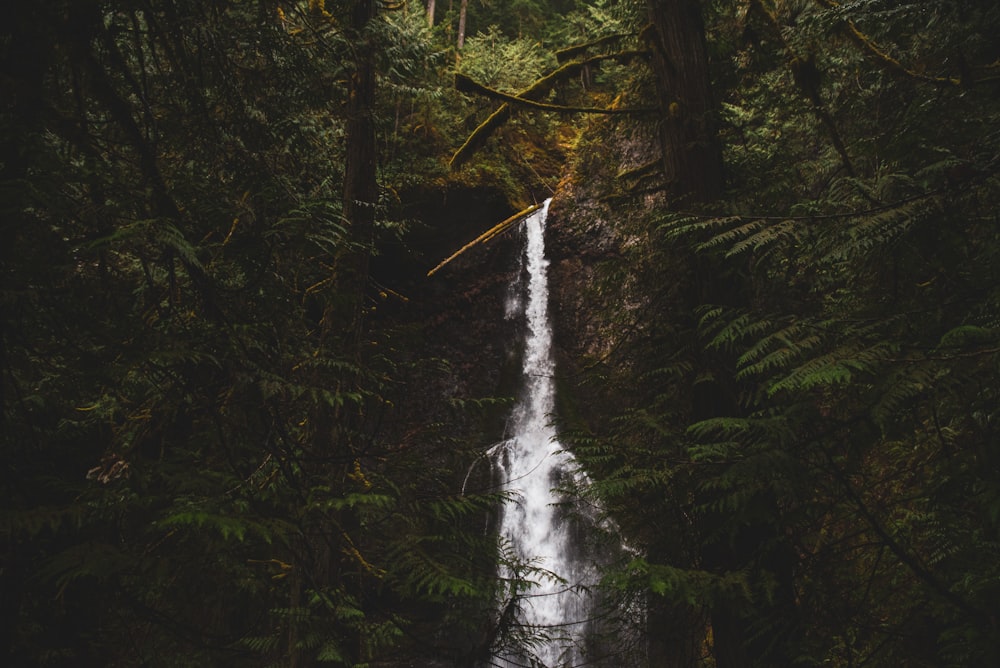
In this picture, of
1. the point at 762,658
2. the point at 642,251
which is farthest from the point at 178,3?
the point at 762,658

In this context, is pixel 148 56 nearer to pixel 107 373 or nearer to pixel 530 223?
pixel 107 373

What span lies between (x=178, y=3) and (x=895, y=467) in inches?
359

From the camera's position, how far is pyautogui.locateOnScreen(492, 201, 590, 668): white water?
36.7 ft

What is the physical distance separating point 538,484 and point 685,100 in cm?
997

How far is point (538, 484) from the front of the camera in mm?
13023

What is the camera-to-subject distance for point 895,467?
7355 millimetres

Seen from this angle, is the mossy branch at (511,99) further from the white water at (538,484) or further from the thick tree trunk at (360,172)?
the white water at (538,484)

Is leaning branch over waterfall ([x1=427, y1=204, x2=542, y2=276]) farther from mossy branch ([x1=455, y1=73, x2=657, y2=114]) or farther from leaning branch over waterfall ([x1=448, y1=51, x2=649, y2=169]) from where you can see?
mossy branch ([x1=455, y1=73, x2=657, y2=114])

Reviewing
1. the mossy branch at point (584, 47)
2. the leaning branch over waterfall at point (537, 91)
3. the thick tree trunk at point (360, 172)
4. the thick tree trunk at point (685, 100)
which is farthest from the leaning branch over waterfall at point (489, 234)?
the thick tree trunk at point (685, 100)

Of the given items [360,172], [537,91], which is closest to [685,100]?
[537,91]

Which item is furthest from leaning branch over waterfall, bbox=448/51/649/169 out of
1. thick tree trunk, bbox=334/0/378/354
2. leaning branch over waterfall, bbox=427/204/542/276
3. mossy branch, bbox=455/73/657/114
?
leaning branch over waterfall, bbox=427/204/542/276

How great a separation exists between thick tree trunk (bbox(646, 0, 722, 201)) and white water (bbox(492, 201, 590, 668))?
5.65 meters

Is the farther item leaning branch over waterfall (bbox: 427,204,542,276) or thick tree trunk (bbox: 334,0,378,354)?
leaning branch over waterfall (bbox: 427,204,542,276)

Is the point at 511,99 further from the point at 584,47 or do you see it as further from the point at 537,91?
the point at 584,47
